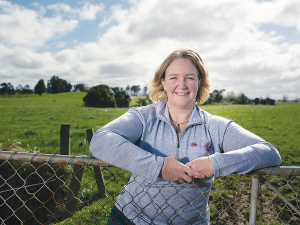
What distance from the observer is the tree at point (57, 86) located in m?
87.2

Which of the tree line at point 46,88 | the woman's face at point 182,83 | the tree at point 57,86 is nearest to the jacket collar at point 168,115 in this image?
the woman's face at point 182,83

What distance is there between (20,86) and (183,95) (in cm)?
10163

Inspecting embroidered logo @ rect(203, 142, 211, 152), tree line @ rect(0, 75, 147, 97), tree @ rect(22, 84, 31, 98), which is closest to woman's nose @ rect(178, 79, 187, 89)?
embroidered logo @ rect(203, 142, 211, 152)

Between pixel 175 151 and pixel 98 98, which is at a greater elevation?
pixel 98 98

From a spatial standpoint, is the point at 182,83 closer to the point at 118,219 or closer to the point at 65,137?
the point at 118,219

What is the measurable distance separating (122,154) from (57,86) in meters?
96.2

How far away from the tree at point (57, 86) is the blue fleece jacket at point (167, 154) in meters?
95.5

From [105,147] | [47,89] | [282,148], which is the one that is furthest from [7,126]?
[47,89]

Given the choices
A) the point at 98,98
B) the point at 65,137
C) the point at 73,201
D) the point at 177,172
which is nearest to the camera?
the point at 177,172

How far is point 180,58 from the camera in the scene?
2.39m

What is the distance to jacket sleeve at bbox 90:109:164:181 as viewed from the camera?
158 cm

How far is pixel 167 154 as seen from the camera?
2100 mm

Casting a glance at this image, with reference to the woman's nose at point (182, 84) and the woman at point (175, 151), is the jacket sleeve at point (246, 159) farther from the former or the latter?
the woman's nose at point (182, 84)

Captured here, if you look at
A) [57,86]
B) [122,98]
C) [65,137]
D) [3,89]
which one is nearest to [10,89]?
[3,89]
